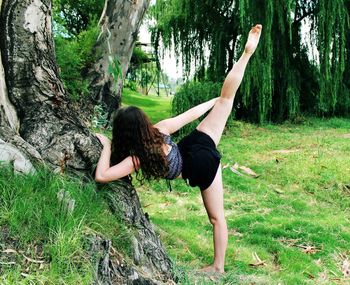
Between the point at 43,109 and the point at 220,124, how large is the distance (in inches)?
48.3

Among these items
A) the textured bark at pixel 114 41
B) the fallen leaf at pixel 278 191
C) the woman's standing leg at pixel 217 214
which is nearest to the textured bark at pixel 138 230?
the woman's standing leg at pixel 217 214

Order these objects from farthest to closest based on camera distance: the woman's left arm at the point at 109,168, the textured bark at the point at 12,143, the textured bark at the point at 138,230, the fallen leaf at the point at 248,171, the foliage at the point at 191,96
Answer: the foliage at the point at 191,96 < the fallen leaf at the point at 248,171 < the woman's left arm at the point at 109,168 < the textured bark at the point at 138,230 < the textured bark at the point at 12,143

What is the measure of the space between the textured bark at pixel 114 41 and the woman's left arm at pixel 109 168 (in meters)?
5.13

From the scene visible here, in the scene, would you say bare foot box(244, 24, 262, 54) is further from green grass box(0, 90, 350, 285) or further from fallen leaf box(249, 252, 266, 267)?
fallen leaf box(249, 252, 266, 267)

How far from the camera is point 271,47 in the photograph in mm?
11672

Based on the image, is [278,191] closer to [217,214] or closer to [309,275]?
[309,275]

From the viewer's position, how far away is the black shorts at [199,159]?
11.6ft

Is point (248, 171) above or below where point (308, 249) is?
above

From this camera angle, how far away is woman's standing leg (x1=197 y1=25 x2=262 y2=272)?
11.8 ft

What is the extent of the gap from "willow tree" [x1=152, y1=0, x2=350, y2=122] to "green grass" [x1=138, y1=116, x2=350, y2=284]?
8.41 ft

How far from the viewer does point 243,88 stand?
12227 mm

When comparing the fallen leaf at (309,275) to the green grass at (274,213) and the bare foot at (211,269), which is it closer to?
the green grass at (274,213)

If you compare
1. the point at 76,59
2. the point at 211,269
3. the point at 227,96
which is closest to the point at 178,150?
the point at 227,96

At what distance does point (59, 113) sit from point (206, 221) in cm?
284
